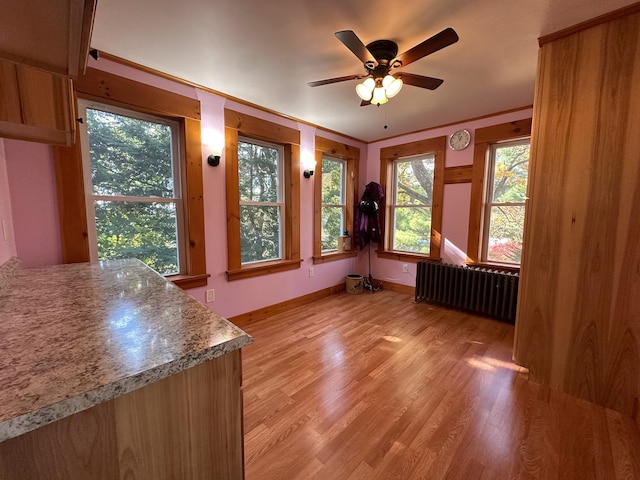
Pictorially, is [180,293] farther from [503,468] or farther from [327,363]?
[503,468]

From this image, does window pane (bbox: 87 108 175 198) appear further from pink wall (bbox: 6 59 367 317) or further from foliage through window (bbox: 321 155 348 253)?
foliage through window (bbox: 321 155 348 253)

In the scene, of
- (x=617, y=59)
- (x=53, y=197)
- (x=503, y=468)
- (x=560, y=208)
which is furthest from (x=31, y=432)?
(x=617, y=59)

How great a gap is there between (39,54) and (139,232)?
199 centimetres

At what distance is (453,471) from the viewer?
1.32m

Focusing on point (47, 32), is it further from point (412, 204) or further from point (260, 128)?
point (412, 204)

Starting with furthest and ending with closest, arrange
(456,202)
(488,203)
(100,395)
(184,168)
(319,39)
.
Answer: (456,202), (488,203), (184,168), (319,39), (100,395)

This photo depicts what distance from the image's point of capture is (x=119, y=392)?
Answer: 57cm

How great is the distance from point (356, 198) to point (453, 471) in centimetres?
359

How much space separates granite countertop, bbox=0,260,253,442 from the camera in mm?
521

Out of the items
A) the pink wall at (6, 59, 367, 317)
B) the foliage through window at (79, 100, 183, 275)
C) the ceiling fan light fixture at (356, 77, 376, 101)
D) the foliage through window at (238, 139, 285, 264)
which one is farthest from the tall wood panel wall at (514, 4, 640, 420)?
the foliage through window at (79, 100, 183, 275)

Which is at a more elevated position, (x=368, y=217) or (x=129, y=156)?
(x=129, y=156)

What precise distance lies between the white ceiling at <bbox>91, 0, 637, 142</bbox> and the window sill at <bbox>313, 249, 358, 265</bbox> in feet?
6.69

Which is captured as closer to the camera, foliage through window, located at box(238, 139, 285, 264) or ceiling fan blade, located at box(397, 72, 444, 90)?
ceiling fan blade, located at box(397, 72, 444, 90)

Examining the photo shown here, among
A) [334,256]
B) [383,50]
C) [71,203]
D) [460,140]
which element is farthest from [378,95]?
[334,256]
